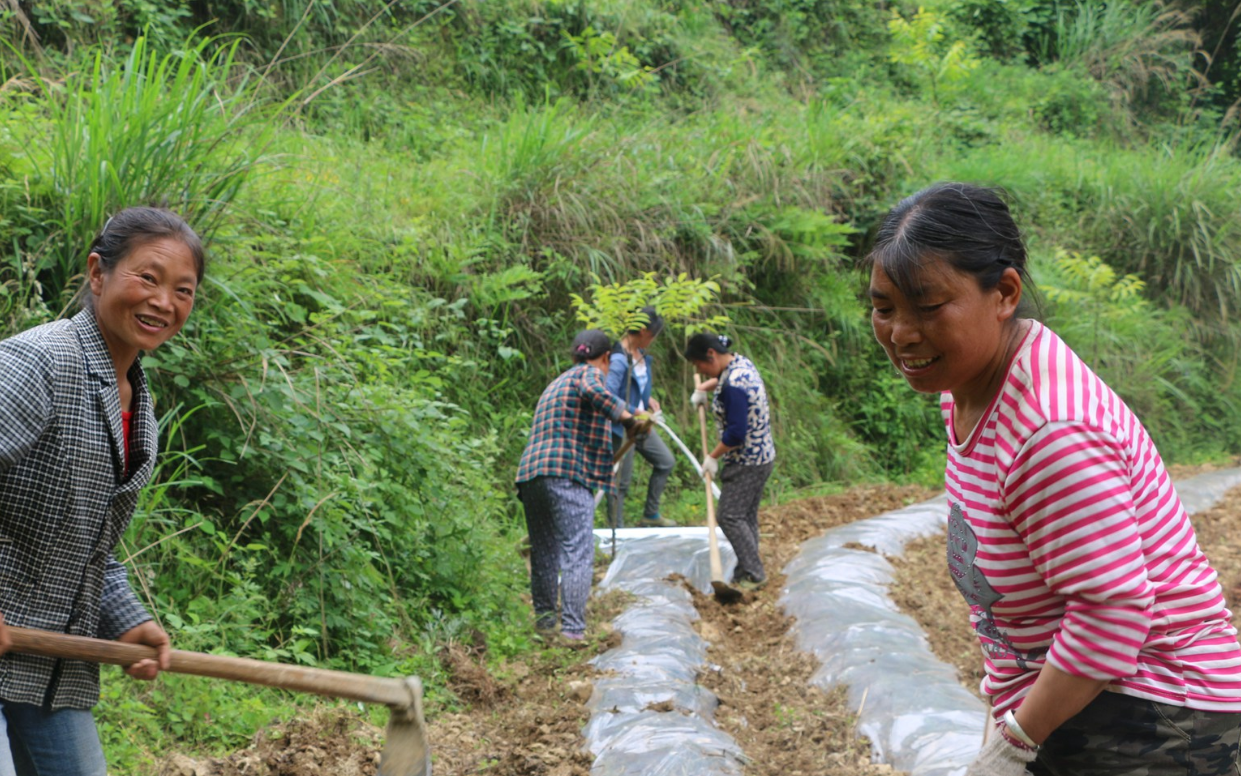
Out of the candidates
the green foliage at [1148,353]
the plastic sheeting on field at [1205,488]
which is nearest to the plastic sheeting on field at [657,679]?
the plastic sheeting on field at [1205,488]

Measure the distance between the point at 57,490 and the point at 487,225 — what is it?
6.01m

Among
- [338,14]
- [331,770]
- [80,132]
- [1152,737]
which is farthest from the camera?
[338,14]

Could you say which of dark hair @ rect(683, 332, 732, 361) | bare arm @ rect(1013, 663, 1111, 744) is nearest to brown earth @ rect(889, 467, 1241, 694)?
dark hair @ rect(683, 332, 732, 361)

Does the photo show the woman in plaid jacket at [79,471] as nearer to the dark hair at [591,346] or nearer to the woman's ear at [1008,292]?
the woman's ear at [1008,292]

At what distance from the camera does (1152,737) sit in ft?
5.00

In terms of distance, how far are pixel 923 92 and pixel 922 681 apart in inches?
554

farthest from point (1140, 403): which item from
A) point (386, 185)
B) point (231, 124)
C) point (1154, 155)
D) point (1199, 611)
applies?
point (1199, 611)

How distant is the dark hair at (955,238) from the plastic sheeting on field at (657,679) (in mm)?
2137

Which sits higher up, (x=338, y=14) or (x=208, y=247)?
(x=338, y=14)

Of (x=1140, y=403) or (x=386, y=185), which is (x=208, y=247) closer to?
(x=386, y=185)

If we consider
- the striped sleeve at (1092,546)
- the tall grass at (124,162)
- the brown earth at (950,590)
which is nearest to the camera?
the striped sleeve at (1092,546)

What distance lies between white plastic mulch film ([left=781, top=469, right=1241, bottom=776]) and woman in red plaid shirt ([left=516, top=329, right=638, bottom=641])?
115 centimetres

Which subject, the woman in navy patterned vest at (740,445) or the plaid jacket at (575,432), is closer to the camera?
the plaid jacket at (575,432)

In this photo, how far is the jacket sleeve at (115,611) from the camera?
2.15 meters
